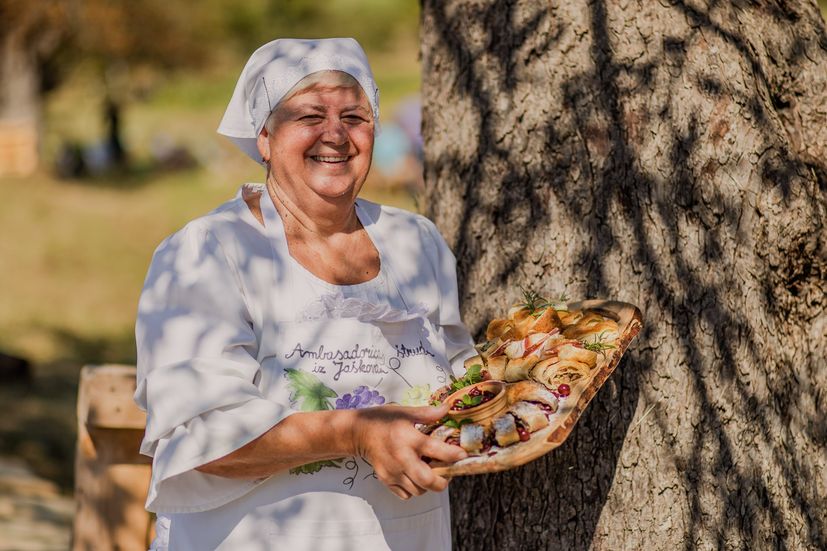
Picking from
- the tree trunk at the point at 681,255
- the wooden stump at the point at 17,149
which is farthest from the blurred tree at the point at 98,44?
the tree trunk at the point at 681,255

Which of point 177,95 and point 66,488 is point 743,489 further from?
point 177,95

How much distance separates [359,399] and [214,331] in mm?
398

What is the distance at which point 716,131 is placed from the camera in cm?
341

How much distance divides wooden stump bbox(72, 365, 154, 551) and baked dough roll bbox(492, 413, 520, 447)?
6.60ft

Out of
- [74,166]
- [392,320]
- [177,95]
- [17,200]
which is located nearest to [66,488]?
[392,320]

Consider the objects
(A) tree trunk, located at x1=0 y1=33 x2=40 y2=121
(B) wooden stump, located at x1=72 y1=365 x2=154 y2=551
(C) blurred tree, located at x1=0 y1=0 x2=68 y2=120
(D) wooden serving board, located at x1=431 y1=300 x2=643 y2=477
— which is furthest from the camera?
(A) tree trunk, located at x1=0 y1=33 x2=40 y2=121

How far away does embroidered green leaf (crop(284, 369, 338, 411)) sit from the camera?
274 cm

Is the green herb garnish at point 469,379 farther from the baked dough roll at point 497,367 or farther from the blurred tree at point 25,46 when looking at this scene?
the blurred tree at point 25,46

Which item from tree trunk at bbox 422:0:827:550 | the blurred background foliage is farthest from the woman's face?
the blurred background foliage

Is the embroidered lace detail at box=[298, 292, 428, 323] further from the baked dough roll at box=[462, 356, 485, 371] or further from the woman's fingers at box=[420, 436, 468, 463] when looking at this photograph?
the woman's fingers at box=[420, 436, 468, 463]

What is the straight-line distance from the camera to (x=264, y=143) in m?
2.94

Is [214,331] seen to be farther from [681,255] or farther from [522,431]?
[681,255]

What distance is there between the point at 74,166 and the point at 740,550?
79.6 feet

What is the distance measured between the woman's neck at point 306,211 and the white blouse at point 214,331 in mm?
40
